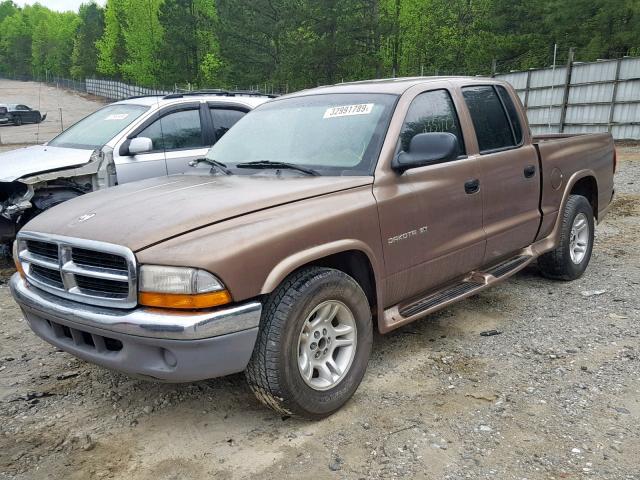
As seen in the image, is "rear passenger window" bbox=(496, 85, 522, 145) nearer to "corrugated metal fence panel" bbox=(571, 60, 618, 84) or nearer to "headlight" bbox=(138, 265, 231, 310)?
"headlight" bbox=(138, 265, 231, 310)

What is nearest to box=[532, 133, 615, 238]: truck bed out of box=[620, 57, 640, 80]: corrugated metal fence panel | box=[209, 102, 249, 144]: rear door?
box=[209, 102, 249, 144]: rear door

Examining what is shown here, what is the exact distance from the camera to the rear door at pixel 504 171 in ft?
13.7

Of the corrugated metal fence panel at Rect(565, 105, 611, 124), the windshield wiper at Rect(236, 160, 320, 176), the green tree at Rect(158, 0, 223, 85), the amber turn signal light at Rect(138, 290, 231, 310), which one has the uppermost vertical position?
the green tree at Rect(158, 0, 223, 85)

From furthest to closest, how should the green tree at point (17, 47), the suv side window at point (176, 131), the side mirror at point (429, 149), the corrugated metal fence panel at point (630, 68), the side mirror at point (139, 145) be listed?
the green tree at point (17, 47) → the corrugated metal fence panel at point (630, 68) → the suv side window at point (176, 131) → the side mirror at point (139, 145) → the side mirror at point (429, 149)

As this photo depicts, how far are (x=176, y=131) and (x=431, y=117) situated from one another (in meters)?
3.95

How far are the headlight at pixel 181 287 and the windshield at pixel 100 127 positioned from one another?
440 cm

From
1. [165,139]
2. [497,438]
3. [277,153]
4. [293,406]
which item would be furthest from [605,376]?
[165,139]

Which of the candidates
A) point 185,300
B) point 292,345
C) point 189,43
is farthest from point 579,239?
point 189,43

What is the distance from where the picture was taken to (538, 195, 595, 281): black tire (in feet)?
16.6

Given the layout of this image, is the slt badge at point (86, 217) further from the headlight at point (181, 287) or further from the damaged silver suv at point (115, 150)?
the damaged silver suv at point (115, 150)

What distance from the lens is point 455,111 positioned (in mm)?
4078

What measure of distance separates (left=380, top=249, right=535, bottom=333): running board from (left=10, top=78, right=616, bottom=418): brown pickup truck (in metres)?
0.01

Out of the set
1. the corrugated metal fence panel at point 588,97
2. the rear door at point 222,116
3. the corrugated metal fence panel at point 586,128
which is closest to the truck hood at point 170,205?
the rear door at point 222,116

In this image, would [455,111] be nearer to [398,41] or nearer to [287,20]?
[287,20]
